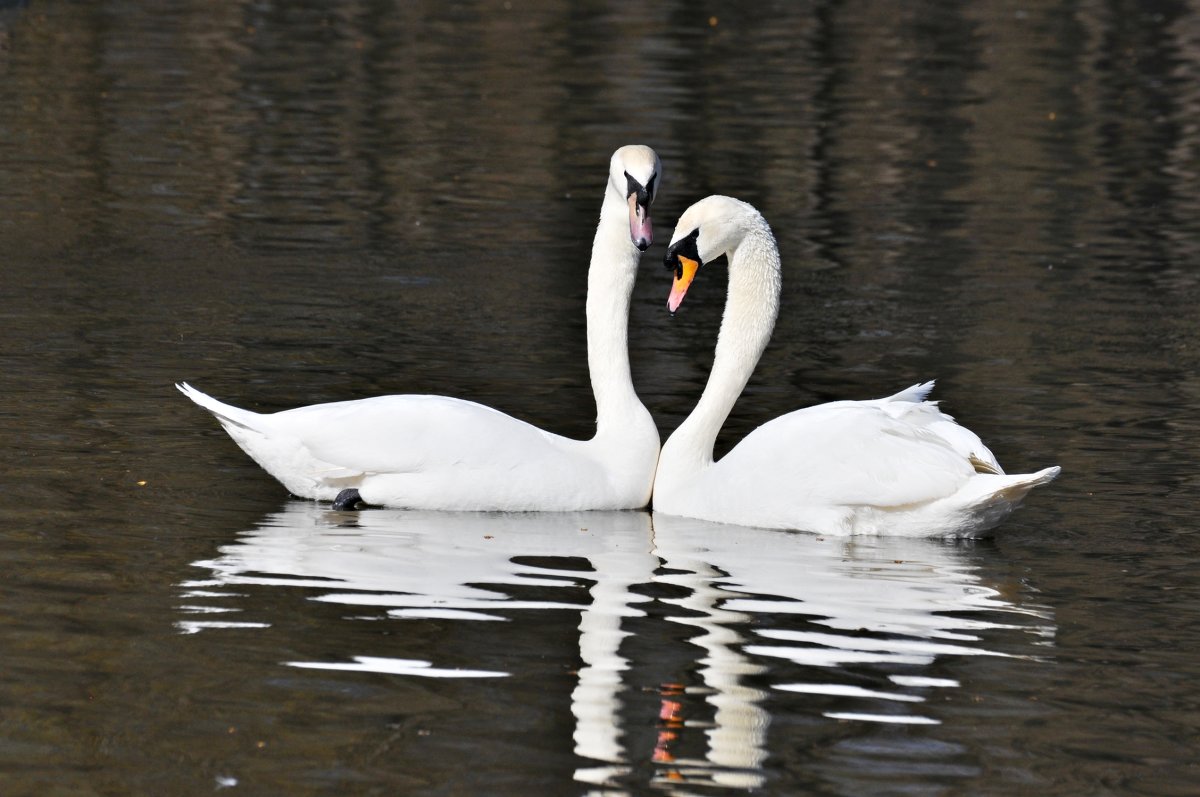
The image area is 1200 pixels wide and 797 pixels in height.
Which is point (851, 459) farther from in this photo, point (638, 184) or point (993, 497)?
point (638, 184)

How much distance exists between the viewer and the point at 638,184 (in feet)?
31.0

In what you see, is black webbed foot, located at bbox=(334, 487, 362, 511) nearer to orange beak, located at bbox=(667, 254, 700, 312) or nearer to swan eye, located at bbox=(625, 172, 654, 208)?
orange beak, located at bbox=(667, 254, 700, 312)

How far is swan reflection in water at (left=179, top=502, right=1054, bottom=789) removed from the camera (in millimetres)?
6590

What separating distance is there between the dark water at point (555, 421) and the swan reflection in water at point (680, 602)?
24 millimetres

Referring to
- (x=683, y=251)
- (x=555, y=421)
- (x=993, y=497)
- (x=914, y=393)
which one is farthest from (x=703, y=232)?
(x=993, y=497)

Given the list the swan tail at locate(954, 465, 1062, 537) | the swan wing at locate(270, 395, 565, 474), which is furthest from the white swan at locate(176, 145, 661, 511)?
the swan tail at locate(954, 465, 1062, 537)

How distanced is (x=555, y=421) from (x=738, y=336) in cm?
145

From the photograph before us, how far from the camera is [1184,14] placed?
3847cm

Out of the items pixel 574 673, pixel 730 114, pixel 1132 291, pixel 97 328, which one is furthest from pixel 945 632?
pixel 730 114

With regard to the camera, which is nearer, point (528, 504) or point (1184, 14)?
point (528, 504)

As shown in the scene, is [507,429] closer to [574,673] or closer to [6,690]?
[574,673]

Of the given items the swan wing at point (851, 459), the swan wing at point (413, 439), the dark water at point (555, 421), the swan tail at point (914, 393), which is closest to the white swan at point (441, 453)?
the swan wing at point (413, 439)

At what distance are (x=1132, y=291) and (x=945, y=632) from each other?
8.46 metres

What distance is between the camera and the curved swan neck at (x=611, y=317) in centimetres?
984
